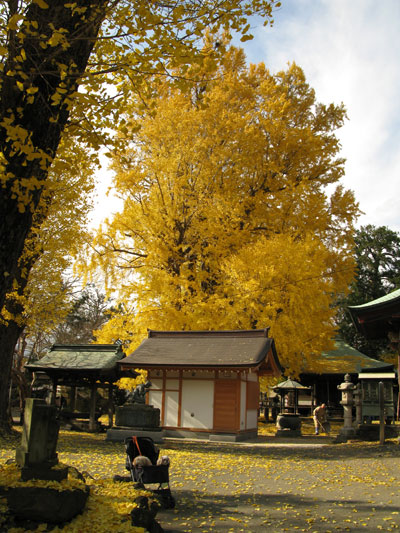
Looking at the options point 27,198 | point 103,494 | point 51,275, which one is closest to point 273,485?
point 103,494

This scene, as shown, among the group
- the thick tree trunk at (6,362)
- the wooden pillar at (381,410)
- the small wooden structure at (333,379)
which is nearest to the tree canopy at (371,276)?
the small wooden structure at (333,379)

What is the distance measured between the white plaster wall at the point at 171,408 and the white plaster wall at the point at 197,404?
11.3 inches

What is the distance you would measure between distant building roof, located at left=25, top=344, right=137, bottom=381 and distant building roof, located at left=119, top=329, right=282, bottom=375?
1.26 meters

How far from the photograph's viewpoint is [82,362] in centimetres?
2041

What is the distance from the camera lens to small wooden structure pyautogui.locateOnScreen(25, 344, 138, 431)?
65.5ft

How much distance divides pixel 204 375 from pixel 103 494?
43.3 feet

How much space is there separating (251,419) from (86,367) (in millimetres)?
7054

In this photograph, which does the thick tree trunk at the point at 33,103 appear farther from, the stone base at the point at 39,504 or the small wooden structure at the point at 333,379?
the small wooden structure at the point at 333,379

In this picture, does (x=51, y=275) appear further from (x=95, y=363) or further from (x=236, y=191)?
(x=236, y=191)

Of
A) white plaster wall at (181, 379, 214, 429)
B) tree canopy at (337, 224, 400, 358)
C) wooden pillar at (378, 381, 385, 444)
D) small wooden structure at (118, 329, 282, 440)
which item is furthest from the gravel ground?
tree canopy at (337, 224, 400, 358)

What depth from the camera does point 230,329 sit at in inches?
808

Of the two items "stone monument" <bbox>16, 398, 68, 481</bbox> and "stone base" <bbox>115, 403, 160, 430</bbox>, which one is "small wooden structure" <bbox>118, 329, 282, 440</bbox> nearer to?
"stone base" <bbox>115, 403, 160, 430</bbox>

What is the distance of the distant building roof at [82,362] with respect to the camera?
1988 centimetres


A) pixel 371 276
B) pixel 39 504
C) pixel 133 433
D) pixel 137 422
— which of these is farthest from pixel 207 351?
pixel 371 276
